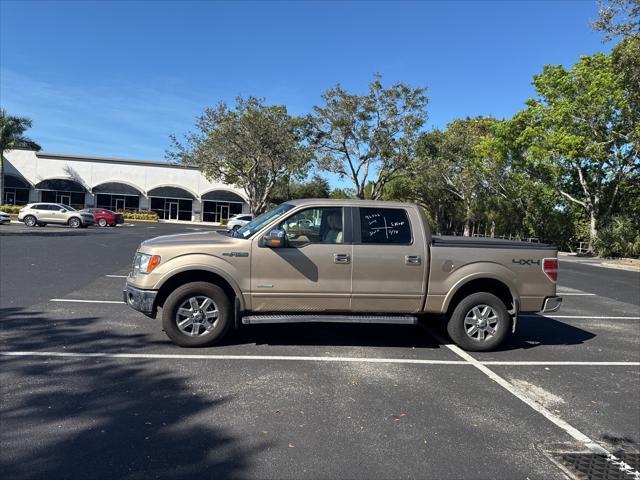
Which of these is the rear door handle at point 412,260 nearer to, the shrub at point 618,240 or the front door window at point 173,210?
the shrub at point 618,240

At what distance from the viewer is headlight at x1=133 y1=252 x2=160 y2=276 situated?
5.85 meters

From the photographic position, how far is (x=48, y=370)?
4.94 m

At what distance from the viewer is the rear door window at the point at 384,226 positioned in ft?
20.4

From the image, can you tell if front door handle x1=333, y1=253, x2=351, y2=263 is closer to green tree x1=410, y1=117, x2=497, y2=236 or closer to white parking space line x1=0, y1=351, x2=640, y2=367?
white parking space line x1=0, y1=351, x2=640, y2=367

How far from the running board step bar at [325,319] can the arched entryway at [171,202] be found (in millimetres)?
52988

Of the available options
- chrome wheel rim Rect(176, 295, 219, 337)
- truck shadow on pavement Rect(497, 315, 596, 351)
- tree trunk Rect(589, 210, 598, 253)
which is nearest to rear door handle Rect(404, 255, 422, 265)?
truck shadow on pavement Rect(497, 315, 596, 351)

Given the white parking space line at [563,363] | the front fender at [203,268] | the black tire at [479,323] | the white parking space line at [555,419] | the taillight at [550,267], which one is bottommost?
the white parking space line at [555,419]

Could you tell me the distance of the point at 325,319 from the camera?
6000 mm

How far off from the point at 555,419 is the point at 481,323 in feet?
6.88

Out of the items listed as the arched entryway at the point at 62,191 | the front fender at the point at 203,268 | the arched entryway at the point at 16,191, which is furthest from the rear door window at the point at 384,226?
the arched entryway at the point at 16,191

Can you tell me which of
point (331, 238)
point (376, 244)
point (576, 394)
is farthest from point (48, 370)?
point (576, 394)

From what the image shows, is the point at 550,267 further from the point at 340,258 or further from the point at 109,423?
the point at 109,423

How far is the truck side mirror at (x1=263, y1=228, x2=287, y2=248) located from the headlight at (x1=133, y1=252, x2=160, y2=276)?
134 centimetres

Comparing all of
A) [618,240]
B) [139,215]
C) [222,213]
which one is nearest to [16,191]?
[139,215]
